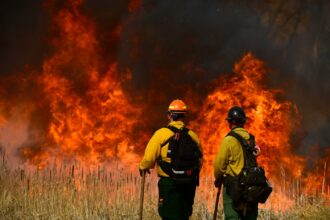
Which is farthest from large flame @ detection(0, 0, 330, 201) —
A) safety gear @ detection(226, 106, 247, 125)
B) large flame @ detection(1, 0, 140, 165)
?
safety gear @ detection(226, 106, 247, 125)

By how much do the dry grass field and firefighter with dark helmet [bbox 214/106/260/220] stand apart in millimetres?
3109

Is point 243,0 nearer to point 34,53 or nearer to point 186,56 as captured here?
point 186,56

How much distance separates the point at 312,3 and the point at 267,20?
1391mm

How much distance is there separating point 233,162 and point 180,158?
0.73m

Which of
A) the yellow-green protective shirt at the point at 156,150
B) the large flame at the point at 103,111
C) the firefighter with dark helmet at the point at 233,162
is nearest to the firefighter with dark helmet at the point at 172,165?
the yellow-green protective shirt at the point at 156,150

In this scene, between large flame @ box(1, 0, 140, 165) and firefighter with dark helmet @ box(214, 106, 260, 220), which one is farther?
large flame @ box(1, 0, 140, 165)

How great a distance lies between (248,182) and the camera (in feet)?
21.8

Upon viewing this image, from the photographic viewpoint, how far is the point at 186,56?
51.3ft

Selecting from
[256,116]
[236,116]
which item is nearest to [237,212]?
[236,116]

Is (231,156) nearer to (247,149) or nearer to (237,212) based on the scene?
(247,149)

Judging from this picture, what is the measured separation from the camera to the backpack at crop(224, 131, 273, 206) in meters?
6.66

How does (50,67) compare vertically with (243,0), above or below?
below

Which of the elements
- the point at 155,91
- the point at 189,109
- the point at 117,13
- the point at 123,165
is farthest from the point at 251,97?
the point at 117,13

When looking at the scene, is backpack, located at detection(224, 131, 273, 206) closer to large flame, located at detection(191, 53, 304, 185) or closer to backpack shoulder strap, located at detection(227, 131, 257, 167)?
backpack shoulder strap, located at detection(227, 131, 257, 167)
